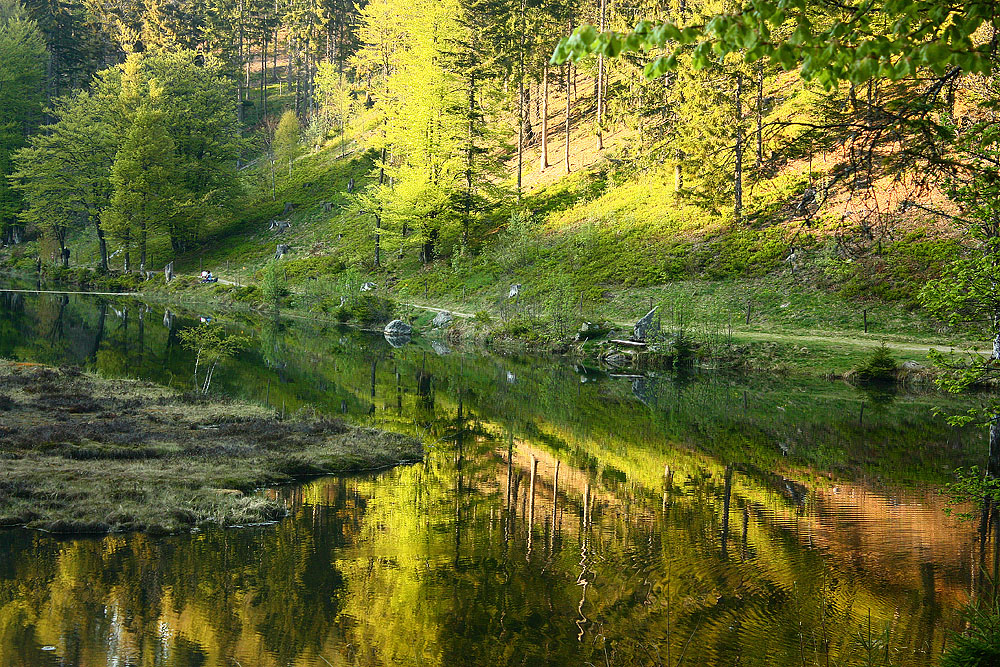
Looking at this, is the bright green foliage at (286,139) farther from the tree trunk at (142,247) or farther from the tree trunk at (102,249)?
the tree trunk at (102,249)

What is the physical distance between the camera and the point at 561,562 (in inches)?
466

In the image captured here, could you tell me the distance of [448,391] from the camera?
28094 mm

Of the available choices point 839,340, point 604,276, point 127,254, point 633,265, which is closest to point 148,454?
point 839,340

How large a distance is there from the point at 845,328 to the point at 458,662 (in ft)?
101

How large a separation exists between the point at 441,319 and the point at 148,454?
97.4 feet

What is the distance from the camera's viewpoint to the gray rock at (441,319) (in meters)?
45.0

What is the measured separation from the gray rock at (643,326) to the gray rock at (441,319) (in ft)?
39.3

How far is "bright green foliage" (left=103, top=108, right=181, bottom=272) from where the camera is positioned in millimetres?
61344

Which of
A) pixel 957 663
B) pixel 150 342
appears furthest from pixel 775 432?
pixel 150 342

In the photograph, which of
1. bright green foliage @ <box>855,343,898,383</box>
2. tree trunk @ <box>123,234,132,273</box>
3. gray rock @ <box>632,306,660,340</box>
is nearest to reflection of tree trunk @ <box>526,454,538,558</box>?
bright green foliage @ <box>855,343,898,383</box>

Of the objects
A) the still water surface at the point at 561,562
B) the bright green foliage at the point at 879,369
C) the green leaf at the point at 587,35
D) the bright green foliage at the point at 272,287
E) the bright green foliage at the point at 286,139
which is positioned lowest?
the still water surface at the point at 561,562

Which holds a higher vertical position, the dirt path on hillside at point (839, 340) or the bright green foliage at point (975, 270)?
the bright green foliage at point (975, 270)

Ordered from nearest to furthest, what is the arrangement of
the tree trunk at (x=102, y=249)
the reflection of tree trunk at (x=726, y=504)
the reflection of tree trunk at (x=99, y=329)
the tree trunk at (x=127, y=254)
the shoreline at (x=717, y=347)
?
the reflection of tree trunk at (x=726, y=504), the shoreline at (x=717, y=347), the reflection of tree trunk at (x=99, y=329), the tree trunk at (x=127, y=254), the tree trunk at (x=102, y=249)

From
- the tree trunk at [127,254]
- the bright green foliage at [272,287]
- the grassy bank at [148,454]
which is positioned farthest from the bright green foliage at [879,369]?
the tree trunk at [127,254]
